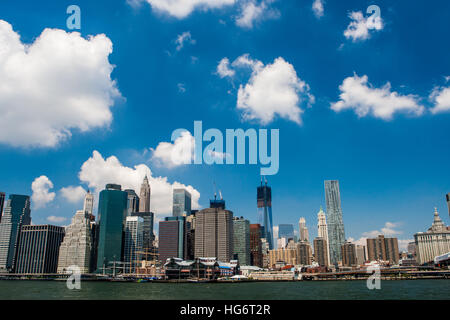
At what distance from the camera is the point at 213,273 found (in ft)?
639
